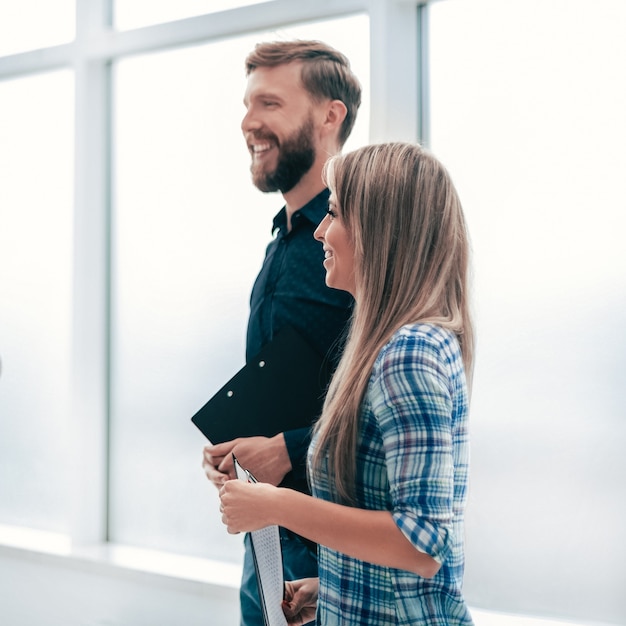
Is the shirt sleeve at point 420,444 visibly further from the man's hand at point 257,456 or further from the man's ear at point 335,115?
the man's ear at point 335,115

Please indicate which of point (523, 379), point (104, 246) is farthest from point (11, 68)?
point (523, 379)

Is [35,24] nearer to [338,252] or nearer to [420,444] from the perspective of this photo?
[338,252]

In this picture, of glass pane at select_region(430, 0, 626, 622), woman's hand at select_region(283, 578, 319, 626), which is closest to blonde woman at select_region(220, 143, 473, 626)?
woman's hand at select_region(283, 578, 319, 626)

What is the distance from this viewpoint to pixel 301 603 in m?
1.31

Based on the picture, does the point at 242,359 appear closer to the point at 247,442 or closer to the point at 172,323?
the point at 172,323

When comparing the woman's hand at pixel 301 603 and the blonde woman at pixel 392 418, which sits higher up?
the blonde woman at pixel 392 418

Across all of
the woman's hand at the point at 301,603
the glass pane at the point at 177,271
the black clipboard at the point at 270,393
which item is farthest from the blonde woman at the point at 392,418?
the glass pane at the point at 177,271

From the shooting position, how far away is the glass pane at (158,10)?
8.14ft

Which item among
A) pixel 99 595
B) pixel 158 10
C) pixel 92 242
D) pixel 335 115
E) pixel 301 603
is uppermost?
pixel 158 10

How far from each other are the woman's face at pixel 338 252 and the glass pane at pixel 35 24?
6.36 feet

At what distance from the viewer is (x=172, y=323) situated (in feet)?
8.50

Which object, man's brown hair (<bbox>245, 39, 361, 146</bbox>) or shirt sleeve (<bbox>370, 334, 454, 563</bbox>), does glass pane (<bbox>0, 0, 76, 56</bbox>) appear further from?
shirt sleeve (<bbox>370, 334, 454, 563</bbox>)

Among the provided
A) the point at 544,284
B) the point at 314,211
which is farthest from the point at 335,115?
the point at 544,284

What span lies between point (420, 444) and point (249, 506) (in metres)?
0.28
